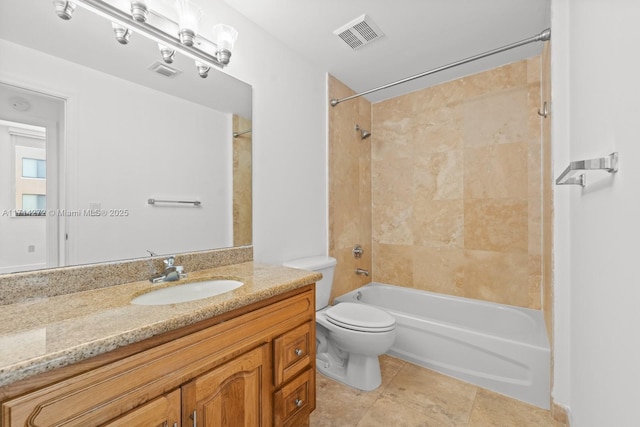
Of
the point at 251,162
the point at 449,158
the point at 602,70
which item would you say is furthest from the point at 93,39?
the point at 449,158

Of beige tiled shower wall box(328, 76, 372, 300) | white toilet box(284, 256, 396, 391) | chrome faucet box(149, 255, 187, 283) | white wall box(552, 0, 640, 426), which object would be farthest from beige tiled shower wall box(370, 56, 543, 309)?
chrome faucet box(149, 255, 187, 283)

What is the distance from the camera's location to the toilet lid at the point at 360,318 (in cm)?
165

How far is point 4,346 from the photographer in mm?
584

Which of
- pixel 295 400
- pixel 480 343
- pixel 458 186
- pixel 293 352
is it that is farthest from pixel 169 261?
pixel 458 186

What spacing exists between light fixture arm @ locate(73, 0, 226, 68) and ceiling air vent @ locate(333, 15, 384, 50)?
857 millimetres

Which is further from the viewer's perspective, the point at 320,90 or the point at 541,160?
the point at 320,90

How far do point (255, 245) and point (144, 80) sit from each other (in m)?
1.01

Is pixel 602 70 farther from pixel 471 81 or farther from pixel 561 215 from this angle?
pixel 471 81

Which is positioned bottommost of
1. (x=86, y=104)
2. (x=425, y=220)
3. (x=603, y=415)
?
(x=603, y=415)

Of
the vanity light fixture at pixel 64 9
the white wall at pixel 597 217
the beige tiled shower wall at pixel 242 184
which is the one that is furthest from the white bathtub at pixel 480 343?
the vanity light fixture at pixel 64 9

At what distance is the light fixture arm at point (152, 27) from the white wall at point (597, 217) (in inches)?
60.3

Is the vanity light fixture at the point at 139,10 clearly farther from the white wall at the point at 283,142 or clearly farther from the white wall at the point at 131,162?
the white wall at the point at 283,142

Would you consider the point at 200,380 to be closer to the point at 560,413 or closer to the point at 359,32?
the point at 560,413

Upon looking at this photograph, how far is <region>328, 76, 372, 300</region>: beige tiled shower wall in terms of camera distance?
2.37 metres
